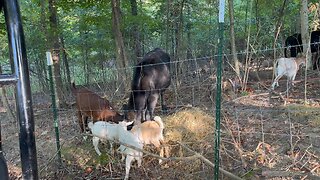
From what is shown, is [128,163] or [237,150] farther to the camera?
[128,163]

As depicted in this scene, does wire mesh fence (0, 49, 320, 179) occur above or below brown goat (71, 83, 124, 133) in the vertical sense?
below

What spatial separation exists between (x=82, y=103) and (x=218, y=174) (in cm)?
289

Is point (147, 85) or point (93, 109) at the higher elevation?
point (147, 85)

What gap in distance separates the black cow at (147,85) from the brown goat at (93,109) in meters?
0.36

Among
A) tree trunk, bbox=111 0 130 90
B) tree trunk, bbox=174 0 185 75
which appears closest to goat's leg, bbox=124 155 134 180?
tree trunk, bbox=111 0 130 90

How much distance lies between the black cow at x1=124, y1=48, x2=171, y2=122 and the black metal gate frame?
4809 mm

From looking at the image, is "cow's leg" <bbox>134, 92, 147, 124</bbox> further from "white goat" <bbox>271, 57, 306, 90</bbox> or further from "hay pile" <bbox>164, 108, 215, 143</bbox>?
"white goat" <bbox>271, 57, 306, 90</bbox>

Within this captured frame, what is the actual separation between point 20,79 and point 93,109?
16.1 feet

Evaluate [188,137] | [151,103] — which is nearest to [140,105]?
[151,103]

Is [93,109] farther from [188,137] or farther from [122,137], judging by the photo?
[188,137]

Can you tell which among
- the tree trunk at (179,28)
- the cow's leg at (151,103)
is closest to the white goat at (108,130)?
the cow's leg at (151,103)

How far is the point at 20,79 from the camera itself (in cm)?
61

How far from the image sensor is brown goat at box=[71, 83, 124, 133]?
207 inches

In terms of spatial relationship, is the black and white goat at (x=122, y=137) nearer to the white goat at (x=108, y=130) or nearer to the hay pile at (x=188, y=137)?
the white goat at (x=108, y=130)
